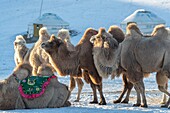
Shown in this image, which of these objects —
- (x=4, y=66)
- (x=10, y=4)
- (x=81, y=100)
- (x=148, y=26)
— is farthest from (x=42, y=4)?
(x=81, y=100)

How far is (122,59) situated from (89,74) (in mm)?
892

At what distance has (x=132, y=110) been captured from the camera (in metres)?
8.65

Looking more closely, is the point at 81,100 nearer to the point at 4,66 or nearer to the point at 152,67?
the point at 152,67

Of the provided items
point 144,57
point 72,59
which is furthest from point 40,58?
point 144,57

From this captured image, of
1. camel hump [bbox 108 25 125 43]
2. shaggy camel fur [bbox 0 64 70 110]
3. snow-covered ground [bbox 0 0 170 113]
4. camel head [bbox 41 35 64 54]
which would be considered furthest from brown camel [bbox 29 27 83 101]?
snow-covered ground [bbox 0 0 170 113]

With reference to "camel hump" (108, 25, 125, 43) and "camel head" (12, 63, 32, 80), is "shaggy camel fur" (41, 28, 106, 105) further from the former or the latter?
"camel head" (12, 63, 32, 80)

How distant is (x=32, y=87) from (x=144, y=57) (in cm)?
Result: 230

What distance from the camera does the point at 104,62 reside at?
9875mm

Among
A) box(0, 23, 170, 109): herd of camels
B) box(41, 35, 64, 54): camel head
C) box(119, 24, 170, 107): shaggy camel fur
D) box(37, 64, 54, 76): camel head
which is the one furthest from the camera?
box(41, 35, 64, 54): camel head

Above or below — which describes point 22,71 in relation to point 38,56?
above

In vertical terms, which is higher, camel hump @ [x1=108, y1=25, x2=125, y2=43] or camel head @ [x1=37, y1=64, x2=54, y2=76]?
camel hump @ [x1=108, y1=25, x2=125, y2=43]

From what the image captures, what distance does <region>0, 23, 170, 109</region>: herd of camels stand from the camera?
890 cm

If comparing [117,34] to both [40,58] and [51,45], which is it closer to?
[51,45]

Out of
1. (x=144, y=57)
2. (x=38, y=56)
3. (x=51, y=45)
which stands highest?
(x=51, y=45)
